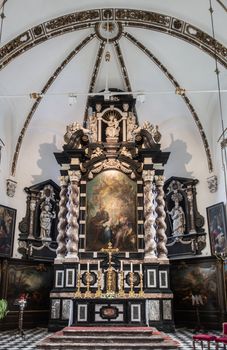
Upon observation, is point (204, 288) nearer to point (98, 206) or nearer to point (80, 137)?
point (98, 206)

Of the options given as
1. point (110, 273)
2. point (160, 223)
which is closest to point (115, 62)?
point (160, 223)

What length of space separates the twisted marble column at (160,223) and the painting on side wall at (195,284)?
1.44 m

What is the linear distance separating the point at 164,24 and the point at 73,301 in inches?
411

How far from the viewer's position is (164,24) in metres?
14.6

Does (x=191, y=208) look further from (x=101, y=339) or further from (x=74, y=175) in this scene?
(x=101, y=339)

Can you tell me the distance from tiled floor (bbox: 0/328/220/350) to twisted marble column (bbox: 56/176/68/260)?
9.64ft

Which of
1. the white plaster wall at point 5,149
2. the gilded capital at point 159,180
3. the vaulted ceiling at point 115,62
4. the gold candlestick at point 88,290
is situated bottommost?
the gold candlestick at point 88,290

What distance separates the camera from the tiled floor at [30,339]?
10.6 m

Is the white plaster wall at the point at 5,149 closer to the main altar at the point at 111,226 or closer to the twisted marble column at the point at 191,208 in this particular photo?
the main altar at the point at 111,226

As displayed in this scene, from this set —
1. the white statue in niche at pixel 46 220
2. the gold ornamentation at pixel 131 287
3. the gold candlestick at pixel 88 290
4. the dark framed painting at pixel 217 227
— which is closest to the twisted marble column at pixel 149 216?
the gold ornamentation at pixel 131 287

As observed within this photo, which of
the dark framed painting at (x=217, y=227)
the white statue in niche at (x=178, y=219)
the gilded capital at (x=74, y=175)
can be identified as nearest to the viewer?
the dark framed painting at (x=217, y=227)

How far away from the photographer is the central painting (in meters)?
15.7

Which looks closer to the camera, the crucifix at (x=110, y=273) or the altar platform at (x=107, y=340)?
the altar platform at (x=107, y=340)

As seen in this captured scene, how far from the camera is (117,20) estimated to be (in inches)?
597
